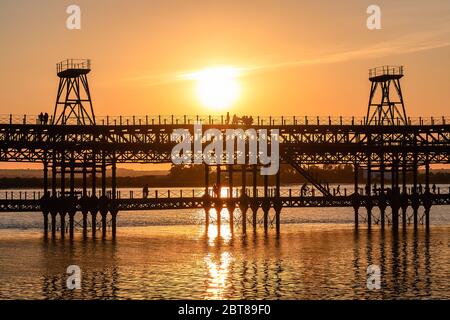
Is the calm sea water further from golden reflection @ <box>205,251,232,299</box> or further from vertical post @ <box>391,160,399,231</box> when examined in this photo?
vertical post @ <box>391,160,399,231</box>

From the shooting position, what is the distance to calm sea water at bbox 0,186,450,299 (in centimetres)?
5391

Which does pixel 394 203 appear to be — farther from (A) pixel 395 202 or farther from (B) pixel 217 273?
(B) pixel 217 273

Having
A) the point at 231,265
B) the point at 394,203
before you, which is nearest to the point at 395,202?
the point at 394,203

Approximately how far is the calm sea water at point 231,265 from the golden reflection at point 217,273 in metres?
0.06

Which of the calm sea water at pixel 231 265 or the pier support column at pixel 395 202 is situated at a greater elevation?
the pier support column at pixel 395 202

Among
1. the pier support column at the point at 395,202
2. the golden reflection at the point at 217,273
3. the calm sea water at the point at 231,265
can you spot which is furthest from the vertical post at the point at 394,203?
the golden reflection at the point at 217,273

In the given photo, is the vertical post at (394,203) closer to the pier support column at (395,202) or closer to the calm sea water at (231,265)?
the pier support column at (395,202)

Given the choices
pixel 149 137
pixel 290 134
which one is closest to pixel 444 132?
pixel 290 134

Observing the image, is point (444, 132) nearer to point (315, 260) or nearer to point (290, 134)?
point (290, 134)

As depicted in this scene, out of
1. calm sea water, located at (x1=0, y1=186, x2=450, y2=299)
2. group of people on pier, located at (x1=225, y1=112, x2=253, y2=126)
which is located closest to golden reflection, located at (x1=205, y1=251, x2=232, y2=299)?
calm sea water, located at (x1=0, y1=186, x2=450, y2=299)

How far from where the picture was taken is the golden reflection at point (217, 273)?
176 feet

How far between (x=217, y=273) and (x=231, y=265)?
429 centimetres

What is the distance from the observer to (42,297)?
52.2 m

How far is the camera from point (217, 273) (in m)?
61.9
